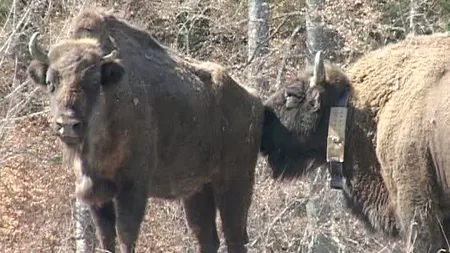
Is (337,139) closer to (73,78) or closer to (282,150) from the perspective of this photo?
(282,150)

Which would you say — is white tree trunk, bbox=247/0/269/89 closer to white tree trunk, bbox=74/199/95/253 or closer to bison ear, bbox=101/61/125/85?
white tree trunk, bbox=74/199/95/253

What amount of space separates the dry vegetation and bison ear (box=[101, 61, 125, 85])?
7.33 feet

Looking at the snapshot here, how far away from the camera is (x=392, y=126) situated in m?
8.41

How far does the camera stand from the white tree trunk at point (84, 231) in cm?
1080

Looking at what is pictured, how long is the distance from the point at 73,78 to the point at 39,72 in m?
0.49

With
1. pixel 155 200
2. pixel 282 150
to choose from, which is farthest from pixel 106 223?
pixel 155 200

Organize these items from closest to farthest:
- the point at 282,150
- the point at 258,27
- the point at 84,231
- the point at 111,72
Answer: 1. the point at 111,72
2. the point at 282,150
3. the point at 84,231
4. the point at 258,27

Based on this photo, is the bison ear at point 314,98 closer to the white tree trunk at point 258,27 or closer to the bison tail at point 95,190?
the bison tail at point 95,190

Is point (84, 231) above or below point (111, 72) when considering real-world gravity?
below

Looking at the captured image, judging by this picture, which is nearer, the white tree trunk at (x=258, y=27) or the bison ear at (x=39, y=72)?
the bison ear at (x=39, y=72)

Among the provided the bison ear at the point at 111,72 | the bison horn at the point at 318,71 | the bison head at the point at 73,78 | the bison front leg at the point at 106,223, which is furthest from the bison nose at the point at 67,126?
the bison horn at the point at 318,71

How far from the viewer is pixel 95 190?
802cm

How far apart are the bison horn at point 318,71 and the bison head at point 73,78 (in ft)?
6.15

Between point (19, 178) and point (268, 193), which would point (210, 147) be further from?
point (19, 178)
